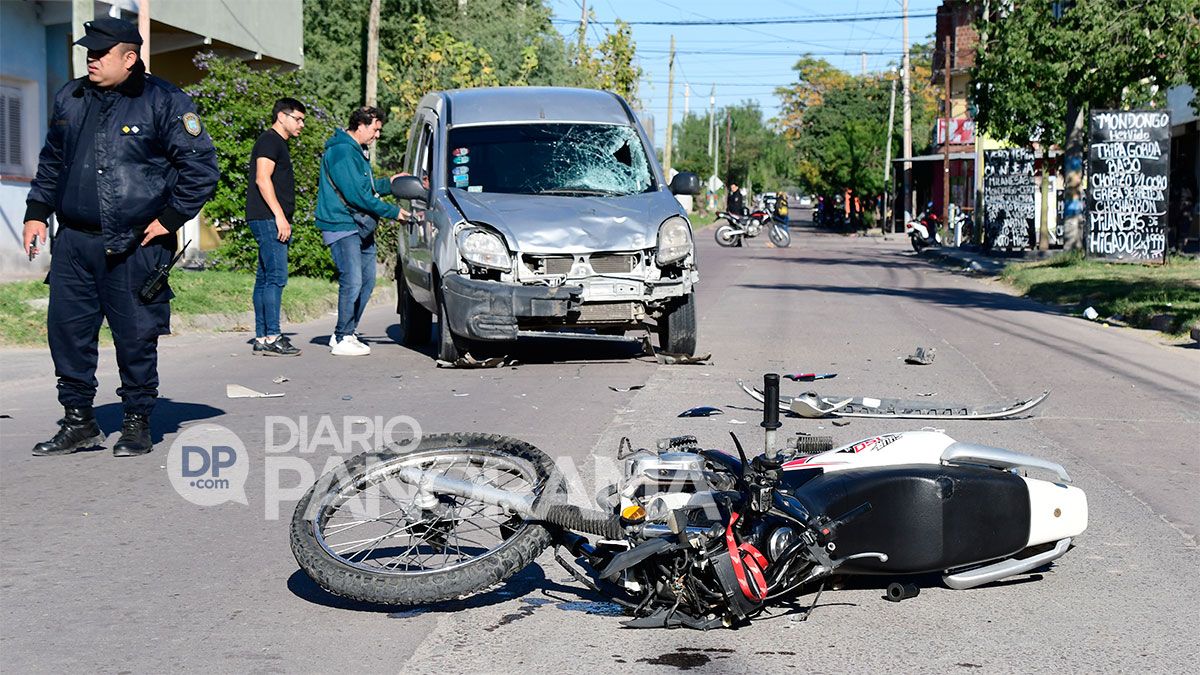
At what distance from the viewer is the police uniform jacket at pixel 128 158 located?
22.4ft

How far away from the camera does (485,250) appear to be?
10539 mm

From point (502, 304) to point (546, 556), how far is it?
206 inches

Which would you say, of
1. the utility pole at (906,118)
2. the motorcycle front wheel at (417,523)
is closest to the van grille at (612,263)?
the motorcycle front wheel at (417,523)

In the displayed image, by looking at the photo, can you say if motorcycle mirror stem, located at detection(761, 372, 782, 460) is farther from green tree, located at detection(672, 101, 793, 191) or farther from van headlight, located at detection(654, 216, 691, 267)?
green tree, located at detection(672, 101, 793, 191)

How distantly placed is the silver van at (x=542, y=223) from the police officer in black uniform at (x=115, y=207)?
142 inches

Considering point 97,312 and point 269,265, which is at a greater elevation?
point 269,265

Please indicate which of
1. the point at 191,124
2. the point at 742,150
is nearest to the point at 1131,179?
the point at 191,124

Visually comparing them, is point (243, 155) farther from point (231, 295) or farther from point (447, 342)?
point (447, 342)

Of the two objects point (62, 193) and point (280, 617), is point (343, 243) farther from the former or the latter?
point (280, 617)

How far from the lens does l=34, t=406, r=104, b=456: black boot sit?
7.14m

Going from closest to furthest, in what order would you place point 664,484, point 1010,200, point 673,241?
point 664,484 < point 673,241 < point 1010,200

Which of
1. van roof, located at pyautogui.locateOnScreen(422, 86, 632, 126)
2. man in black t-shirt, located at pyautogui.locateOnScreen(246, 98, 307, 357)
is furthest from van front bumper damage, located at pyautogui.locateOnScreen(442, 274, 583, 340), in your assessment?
van roof, located at pyautogui.locateOnScreen(422, 86, 632, 126)

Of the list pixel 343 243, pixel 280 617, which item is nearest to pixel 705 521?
pixel 280 617

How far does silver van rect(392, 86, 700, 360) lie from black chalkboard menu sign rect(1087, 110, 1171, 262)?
57.1ft
